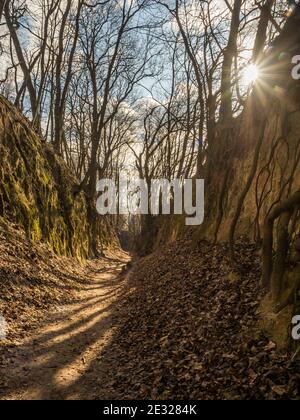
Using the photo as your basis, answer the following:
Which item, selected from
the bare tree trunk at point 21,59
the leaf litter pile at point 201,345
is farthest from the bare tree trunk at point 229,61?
the bare tree trunk at point 21,59

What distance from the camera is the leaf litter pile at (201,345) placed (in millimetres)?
4562

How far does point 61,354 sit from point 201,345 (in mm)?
2789

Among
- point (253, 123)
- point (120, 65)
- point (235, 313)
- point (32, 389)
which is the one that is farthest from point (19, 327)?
point (120, 65)

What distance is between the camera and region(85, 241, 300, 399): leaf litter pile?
4562mm

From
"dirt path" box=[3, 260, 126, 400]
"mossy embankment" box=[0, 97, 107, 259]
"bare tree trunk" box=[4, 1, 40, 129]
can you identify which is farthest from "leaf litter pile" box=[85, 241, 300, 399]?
"bare tree trunk" box=[4, 1, 40, 129]

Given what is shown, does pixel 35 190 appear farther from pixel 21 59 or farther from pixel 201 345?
pixel 201 345

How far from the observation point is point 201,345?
5852mm

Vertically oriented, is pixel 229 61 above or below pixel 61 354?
above

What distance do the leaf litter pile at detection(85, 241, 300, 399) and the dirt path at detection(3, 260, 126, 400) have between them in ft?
1.11

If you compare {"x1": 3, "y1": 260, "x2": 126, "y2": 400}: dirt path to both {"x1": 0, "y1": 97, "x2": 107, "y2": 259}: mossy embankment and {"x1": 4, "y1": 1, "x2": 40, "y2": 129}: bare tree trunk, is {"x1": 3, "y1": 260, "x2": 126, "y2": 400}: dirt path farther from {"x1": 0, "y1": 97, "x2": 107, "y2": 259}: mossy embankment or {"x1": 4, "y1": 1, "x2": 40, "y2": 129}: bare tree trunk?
{"x1": 4, "y1": 1, "x2": 40, "y2": 129}: bare tree trunk

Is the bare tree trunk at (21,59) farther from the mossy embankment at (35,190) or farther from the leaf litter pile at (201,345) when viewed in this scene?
the leaf litter pile at (201,345)

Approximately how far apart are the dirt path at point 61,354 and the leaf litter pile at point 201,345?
0.34 meters

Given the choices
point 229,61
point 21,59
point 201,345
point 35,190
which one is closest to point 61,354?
point 201,345
